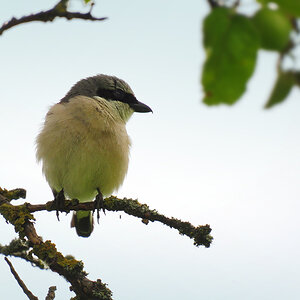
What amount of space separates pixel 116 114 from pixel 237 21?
528 centimetres

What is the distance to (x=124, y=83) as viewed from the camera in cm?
664

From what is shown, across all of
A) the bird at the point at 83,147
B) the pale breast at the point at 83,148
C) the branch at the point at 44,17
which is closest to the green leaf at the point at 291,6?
the branch at the point at 44,17

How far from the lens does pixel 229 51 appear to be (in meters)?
0.71

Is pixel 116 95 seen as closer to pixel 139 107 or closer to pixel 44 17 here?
pixel 139 107

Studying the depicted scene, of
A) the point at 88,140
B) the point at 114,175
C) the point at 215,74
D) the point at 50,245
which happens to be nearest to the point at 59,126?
the point at 88,140

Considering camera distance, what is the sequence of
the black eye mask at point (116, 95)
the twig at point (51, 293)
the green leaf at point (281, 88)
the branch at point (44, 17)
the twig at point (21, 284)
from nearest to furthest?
the green leaf at point (281, 88) < the branch at point (44, 17) < the twig at point (21, 284) < the twig at point (51, 293) < the black eye mask at point (116, 95)

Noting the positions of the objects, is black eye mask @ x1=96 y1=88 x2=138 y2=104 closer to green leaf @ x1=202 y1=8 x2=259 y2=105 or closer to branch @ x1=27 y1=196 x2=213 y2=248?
branch @ x1=27 y1=196 x2=213 y2=248


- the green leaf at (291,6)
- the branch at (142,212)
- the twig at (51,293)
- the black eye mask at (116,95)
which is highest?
the black eye mask at (116,95)

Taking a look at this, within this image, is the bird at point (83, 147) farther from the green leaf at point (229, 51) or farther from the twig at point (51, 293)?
the green leaf at point (229, 51)

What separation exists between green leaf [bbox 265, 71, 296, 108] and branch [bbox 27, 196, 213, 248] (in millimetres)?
3133

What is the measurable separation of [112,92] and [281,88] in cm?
588

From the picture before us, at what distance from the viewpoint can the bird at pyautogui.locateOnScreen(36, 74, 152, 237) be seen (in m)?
5.23

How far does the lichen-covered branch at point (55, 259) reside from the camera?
362 centimetres

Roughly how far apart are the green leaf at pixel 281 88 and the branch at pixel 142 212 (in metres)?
3.13
